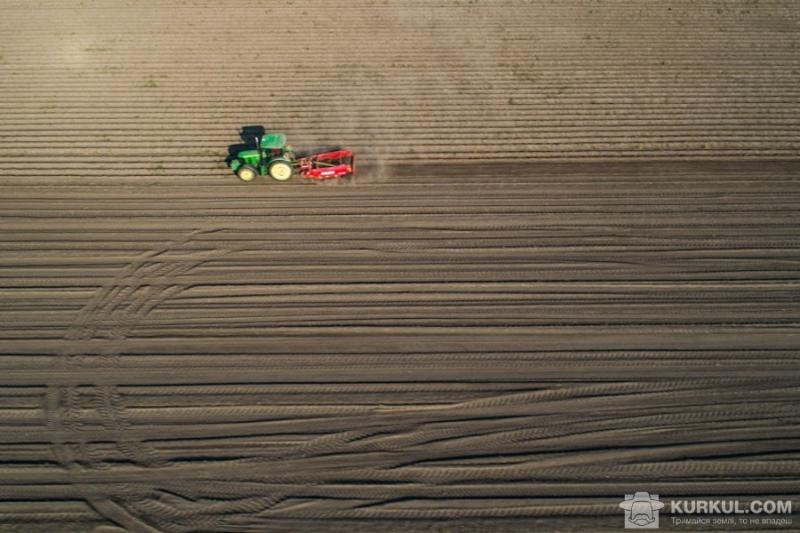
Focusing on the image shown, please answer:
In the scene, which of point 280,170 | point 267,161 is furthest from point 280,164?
point 267,161

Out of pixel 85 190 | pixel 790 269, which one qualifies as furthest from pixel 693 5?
pixel 85 190

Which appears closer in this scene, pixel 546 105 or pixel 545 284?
pixel 545 284

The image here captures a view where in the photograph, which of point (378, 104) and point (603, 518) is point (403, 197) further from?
point (603, 518)

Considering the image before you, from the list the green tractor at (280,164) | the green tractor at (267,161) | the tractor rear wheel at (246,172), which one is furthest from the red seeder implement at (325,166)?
the tractor rear wheel at (246,172)

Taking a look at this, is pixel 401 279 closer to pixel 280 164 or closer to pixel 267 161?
pixel 280 164

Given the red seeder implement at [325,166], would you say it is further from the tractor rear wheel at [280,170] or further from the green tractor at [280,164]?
the tractor rear wheel at [280,170]
